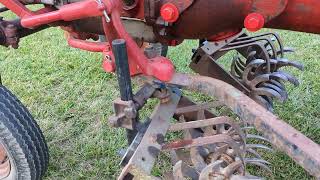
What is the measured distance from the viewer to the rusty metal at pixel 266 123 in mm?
1256

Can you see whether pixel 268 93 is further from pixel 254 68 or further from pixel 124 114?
pixel 124 114

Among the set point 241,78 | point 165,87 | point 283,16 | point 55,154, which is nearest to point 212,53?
point 241,78

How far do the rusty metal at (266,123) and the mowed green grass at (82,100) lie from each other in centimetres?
75

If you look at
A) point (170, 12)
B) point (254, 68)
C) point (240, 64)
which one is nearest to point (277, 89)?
point (254, 68)

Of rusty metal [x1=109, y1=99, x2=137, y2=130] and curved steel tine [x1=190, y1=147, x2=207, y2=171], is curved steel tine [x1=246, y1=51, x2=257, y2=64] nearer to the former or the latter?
curved steel tine [x1=190, y1=147, x2=207, y2=171]

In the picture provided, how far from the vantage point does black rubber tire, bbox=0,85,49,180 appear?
5.67ft

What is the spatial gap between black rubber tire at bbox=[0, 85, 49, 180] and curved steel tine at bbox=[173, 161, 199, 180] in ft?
1.90

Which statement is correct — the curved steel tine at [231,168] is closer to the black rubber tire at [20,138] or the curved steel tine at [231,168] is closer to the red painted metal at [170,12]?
the red painted metal at [170,12]

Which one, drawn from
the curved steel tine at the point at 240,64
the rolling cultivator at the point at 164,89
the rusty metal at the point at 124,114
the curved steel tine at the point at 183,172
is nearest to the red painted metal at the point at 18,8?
the rolling cultivator at the point at 164,89

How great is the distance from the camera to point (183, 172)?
1.66m

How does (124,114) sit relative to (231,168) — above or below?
above

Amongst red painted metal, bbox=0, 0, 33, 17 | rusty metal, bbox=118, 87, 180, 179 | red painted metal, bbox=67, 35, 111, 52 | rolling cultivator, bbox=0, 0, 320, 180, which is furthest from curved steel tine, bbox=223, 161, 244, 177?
red painted metal, bbox=0, 0, 33, 17

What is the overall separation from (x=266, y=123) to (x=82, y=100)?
1.63 meters

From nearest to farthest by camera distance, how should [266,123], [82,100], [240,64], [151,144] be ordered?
[266,123] → [151,144] → [240,64] → [82,100]
